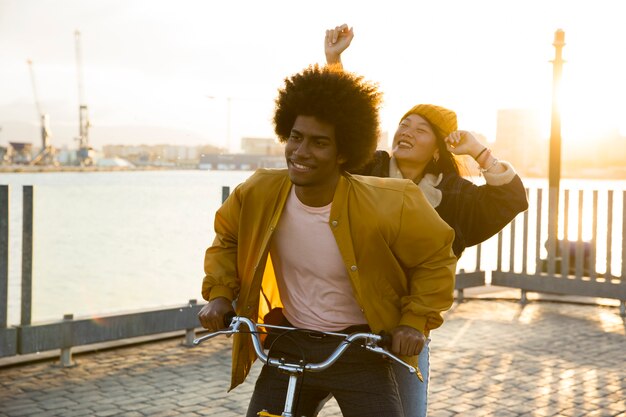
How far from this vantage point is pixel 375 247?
297 cm

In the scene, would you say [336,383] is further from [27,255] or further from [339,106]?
[27,255]

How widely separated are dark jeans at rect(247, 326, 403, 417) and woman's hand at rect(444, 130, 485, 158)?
4.01ft

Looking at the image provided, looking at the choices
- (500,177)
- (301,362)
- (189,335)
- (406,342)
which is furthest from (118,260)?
(406,342)

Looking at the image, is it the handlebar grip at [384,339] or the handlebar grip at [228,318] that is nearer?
the handlebar grip at [384,339]

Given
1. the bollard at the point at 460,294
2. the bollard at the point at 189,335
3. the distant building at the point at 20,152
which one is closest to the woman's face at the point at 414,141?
the bollard at the point at 189,335

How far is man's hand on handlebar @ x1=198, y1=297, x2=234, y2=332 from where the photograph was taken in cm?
300

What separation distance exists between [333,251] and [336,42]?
1.49 meters

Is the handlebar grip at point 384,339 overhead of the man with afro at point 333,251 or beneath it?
beneath

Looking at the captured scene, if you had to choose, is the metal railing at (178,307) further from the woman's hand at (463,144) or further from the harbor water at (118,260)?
the woman's hand at (463,144)

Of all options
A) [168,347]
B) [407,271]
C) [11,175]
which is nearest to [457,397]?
[168,347]

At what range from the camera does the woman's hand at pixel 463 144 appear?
3.87 metres

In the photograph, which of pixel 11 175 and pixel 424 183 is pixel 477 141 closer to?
pixel 424 183

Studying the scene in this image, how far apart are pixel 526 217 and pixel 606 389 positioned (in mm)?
4700

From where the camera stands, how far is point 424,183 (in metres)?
3.84
